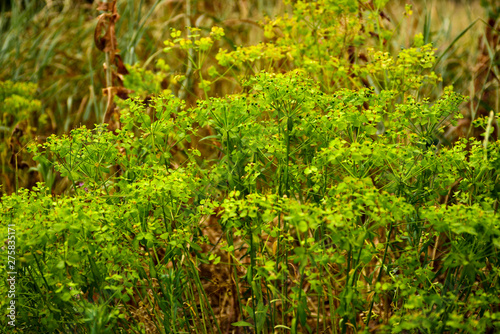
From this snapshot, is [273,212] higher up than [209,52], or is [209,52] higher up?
[209,52]

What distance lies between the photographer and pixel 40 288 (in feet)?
5.41

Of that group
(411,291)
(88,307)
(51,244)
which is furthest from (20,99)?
(411,291)

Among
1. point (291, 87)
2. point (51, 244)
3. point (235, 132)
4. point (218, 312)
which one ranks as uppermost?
point (291, 87)

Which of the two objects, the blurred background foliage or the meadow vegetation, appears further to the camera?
the blurred background foliage

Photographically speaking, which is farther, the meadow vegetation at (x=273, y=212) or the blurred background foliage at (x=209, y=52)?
the blurred background foliage at (x=209, y=52)

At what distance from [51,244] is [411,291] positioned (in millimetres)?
1090

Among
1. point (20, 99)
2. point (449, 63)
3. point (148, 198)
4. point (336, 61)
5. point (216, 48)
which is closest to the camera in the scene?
point (148, 198)

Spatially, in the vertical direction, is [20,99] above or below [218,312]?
above

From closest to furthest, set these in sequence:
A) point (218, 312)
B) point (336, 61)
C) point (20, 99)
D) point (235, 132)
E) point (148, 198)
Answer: point (148, 198)
point (235, 132)
point (336, 61)
point (218, 312)
point (20, 99)

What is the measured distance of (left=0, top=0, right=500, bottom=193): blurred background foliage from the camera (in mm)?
2531

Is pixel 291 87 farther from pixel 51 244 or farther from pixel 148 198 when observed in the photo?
pixel 51 244

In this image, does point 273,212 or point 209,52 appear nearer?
point 273,212

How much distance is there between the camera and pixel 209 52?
3.40 m

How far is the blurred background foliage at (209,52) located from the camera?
2.53m
